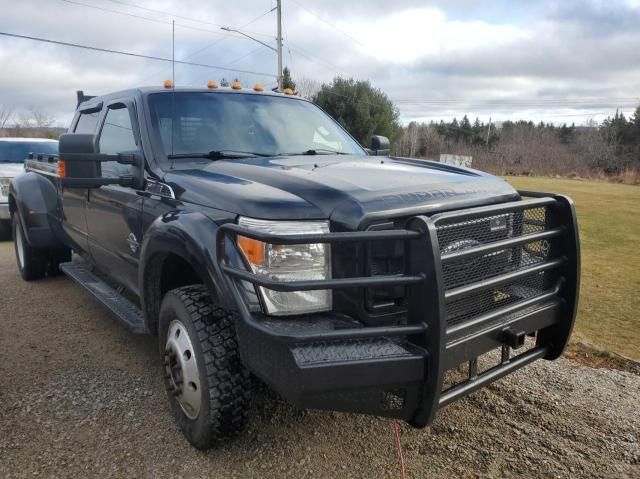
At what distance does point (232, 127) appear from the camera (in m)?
3.66

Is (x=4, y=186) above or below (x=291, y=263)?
below

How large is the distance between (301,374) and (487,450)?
4.47ft

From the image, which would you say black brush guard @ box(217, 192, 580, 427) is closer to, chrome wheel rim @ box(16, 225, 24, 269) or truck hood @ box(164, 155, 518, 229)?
truck hood @ box(164, 155, 518, 229)

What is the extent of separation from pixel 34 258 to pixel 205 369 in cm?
431

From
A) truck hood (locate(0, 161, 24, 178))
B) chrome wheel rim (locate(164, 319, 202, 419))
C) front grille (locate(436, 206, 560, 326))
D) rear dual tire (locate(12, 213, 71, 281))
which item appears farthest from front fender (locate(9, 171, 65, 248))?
front grille (locate(436, 206, 560, 326))

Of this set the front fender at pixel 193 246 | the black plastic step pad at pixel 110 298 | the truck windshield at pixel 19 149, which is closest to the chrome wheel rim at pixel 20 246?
the black plastic step pad at pixel 110 298

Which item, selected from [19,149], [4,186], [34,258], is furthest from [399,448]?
[19,149]

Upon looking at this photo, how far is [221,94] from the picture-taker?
3850 millimetres

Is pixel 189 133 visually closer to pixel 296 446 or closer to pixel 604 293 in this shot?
pixel 296 446

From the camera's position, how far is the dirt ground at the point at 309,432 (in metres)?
2.68

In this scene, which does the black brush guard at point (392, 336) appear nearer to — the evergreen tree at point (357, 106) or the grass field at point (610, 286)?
the grass field at point (610, 286)

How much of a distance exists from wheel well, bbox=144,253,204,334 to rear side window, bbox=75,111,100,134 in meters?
1.96

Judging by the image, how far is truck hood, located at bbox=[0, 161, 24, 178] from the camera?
8.65 m

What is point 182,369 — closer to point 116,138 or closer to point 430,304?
point 430,304
